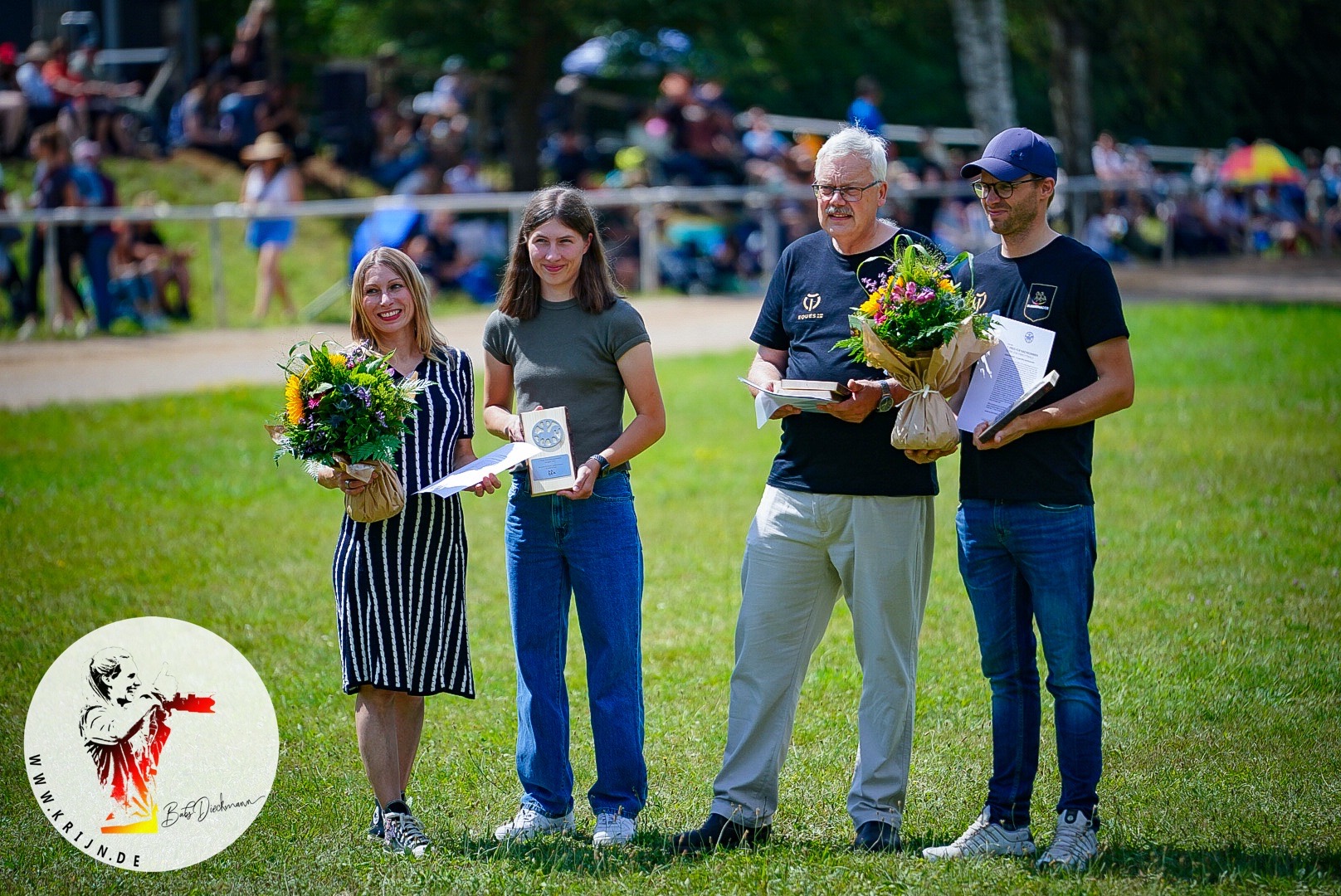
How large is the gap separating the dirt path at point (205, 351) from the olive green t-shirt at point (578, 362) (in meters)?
7.02

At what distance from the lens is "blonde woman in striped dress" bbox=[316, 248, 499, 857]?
181 inches

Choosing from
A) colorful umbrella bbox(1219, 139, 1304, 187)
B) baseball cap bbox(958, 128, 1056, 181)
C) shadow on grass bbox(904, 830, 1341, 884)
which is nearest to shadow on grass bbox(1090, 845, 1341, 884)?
shadow on grass bbox(904, 830, 1341, 884)

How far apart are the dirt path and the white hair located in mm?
7656

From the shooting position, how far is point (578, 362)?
15.4 ft

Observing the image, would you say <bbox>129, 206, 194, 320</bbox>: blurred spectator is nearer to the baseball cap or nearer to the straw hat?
the straw hat

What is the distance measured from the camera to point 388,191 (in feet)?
71.5

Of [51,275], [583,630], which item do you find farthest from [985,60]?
[583,630]

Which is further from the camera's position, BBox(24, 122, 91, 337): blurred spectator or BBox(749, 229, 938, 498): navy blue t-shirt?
BBox(24, 122, 91, 337): blurred spectator

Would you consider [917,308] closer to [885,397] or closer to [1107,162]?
[885,397]

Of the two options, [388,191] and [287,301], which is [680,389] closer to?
[287,301]

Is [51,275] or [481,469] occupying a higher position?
[51,275]

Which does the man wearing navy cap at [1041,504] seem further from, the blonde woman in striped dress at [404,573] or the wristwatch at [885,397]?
the blonde woman in striped dress at [404,573]

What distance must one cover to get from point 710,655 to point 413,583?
262 cm
